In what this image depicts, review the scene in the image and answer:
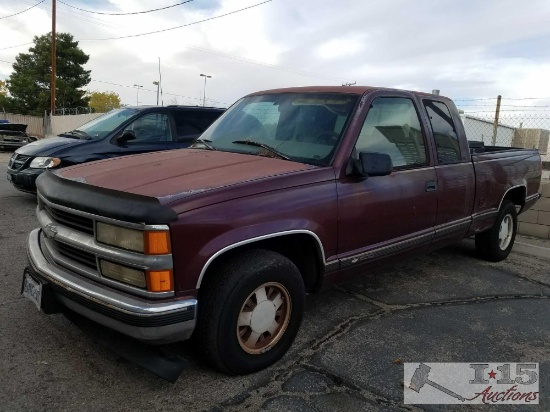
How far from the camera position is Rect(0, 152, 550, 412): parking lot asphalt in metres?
2.51

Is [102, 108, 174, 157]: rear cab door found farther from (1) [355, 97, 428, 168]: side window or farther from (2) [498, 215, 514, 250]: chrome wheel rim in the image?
(2) [498, 215, 514, 250]: chrome wheel rim

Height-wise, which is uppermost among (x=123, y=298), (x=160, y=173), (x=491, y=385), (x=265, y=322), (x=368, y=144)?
(x=368, y=144)

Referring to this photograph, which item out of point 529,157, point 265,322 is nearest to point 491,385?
point 265,322

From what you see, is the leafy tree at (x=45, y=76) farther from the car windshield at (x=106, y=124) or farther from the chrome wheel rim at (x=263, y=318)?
the chrome wheel rim at (x=263, y=318)

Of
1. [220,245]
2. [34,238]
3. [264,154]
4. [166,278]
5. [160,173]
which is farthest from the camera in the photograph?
[264,154]

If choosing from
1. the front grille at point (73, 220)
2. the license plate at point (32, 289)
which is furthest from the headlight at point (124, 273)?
the license plate at point (32, 289)

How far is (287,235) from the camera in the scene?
2.79 m

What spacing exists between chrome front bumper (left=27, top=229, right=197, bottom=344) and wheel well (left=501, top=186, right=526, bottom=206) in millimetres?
4454

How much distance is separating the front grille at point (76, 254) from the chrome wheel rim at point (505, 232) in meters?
4.51

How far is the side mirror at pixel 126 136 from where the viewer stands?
6473mm

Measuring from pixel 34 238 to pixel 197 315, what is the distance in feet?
4.79

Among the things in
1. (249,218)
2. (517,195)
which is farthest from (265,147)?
(517,195)

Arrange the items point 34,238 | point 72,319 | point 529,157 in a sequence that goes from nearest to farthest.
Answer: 1. point 72,319
2. point 34,238
3. point 529,157

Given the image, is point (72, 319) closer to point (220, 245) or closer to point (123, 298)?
point (123, 298)
